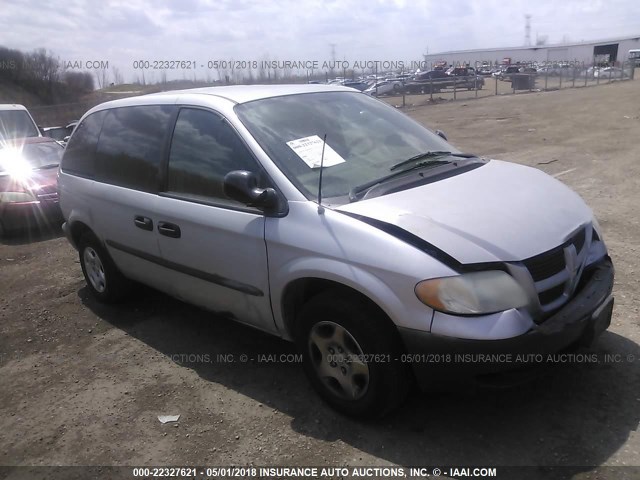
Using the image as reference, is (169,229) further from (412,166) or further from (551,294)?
(551,294)

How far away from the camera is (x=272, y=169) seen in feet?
10.2

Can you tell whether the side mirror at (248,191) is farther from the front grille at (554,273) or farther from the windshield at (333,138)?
the front grille at (554,273)

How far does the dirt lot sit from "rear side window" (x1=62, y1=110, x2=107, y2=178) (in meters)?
1.26

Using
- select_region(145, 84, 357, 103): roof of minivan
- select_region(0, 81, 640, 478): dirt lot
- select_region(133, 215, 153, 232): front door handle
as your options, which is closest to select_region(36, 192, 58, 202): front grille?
select_region(0, 81, 640, 478): dirt lot

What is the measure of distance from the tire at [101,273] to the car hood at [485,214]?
8.67ft

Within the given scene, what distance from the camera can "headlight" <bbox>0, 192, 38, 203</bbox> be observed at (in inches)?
305

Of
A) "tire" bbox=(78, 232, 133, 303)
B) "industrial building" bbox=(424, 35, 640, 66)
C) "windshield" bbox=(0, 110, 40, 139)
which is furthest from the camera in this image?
"industrial building" bbox=(424, 35, 640, 66)

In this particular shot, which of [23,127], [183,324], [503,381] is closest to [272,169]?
[503,381]

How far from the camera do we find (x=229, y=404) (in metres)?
3.29

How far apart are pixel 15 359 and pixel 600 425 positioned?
13.5ft

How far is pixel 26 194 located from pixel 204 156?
5.56 metres

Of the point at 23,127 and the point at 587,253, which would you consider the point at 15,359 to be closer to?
the point at 587,253

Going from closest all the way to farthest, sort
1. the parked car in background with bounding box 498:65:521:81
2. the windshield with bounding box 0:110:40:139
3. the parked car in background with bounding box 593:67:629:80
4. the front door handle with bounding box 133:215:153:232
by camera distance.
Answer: the front door handle with bounding box 133:215:153:232 < the windshield with bounding box 0:110:40:139 < the parked car in background with bounding box 498:65:521:81 < the parked car in background with bounding box 593:67:629:80

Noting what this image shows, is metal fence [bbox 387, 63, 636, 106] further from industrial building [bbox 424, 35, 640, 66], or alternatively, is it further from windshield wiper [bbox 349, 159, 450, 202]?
industrial building [bbox 424, 35, 640, 66]
